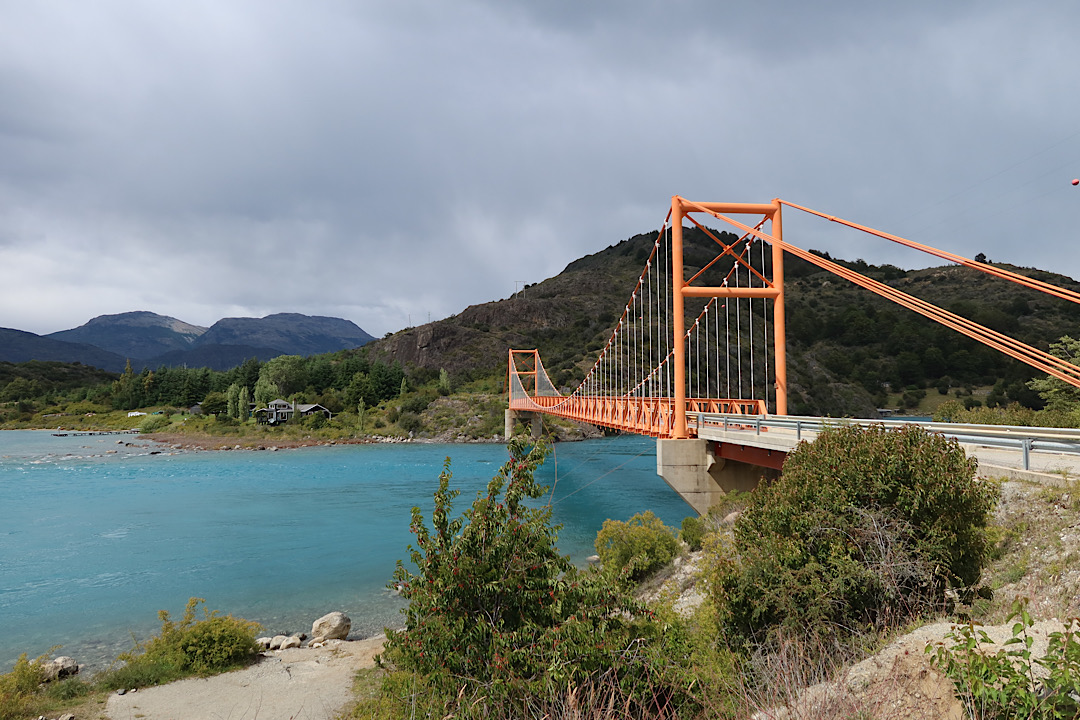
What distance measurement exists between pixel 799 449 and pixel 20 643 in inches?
623

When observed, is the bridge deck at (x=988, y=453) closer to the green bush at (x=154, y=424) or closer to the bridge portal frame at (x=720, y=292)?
the bridge portal frame at (x=720, y=292)

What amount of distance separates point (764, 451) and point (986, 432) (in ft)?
12.4

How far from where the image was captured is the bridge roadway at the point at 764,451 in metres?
7.17

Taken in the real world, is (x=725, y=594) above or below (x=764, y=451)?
below

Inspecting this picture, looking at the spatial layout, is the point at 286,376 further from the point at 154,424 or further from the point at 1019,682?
the point at 1019,682

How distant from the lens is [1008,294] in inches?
2667

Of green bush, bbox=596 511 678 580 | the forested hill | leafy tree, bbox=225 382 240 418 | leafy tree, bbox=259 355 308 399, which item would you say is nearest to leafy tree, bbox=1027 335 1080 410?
green bush, bbox=596 511 678 580

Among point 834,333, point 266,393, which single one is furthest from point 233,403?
point 834,333

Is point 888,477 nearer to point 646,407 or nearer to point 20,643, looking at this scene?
point 646,407

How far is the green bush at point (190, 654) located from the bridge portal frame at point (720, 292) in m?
9.83

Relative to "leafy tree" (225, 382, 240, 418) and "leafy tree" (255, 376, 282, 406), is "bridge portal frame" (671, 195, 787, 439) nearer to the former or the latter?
"leafy tree" (225, 382, 240, 418)

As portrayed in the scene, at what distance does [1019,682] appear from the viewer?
2838 mm

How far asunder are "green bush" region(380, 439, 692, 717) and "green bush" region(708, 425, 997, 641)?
1.23 meters

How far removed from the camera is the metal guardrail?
6883 millimetres
